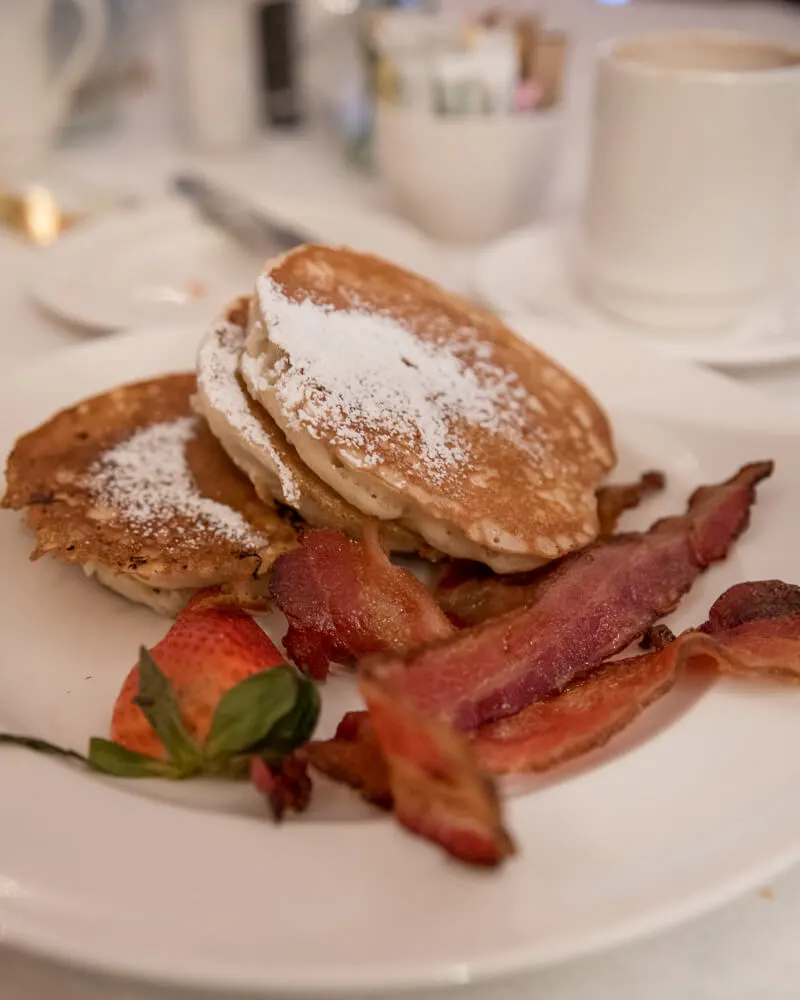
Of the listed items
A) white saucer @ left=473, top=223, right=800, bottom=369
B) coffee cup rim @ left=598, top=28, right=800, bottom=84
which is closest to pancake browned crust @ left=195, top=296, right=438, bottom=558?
white saucer @ left=473, top=223, right=800, bottom=369

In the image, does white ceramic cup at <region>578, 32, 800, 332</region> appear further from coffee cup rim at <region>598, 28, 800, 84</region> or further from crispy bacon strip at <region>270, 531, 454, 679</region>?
crispy bacon strip at <region>270, 531, 454, 679</region>

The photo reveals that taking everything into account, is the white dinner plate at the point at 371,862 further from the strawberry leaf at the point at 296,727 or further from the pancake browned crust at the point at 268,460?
the pancake browned crust at the point at 268,460

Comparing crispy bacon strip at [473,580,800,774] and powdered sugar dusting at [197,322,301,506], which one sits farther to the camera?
powdered sugar dusting at [197,322,301,506]

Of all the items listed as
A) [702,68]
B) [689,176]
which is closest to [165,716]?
[689,176]

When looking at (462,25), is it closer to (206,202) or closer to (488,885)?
(206,202)

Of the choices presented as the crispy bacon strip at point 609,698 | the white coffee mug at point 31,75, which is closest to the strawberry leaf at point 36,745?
the crispy bacon strip at point 609,698
